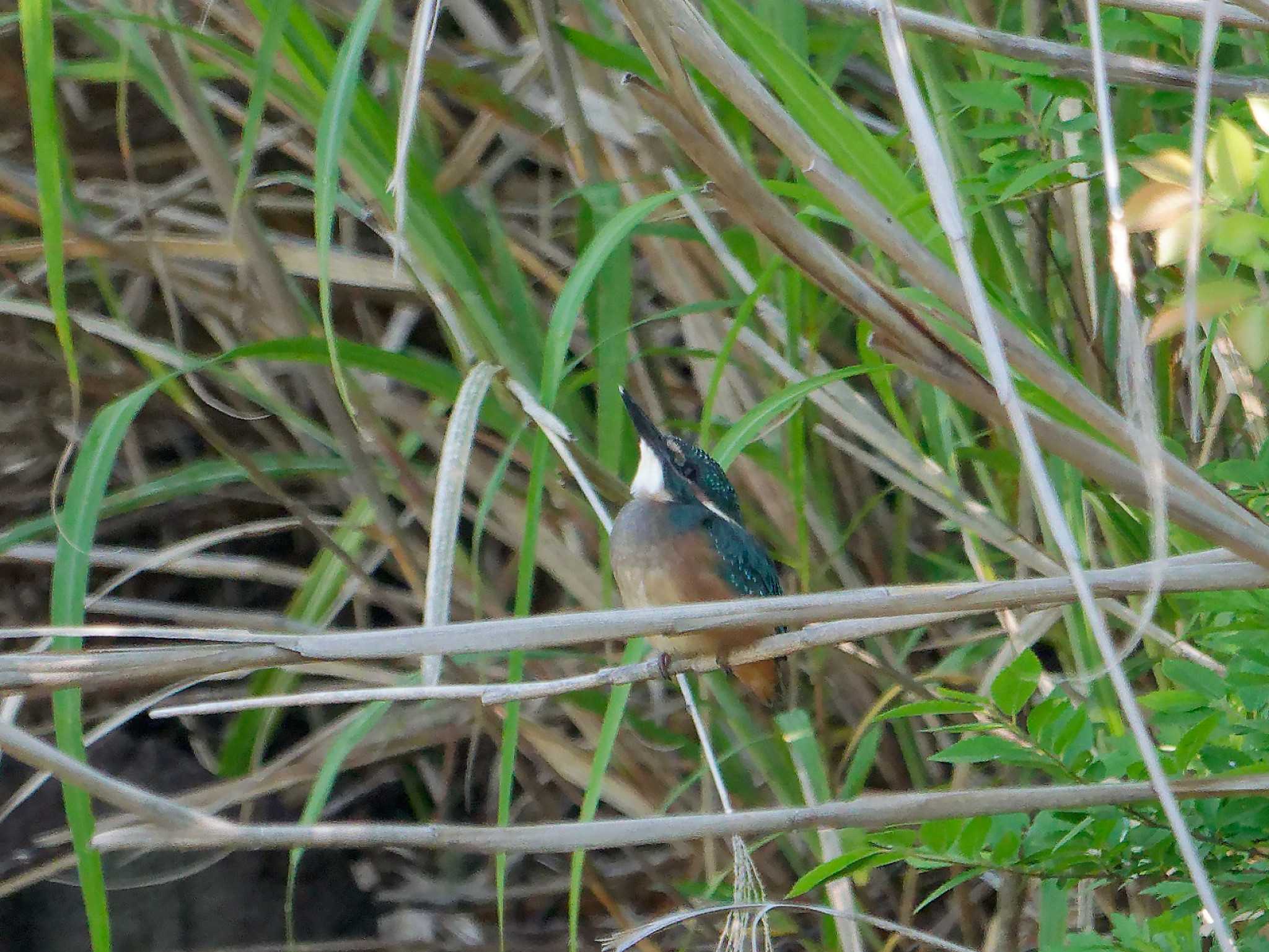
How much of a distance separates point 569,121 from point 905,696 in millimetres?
1043

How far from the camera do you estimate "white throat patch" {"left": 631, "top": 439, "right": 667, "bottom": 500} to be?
89.9 inches

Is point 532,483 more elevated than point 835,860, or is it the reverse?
point 532,483

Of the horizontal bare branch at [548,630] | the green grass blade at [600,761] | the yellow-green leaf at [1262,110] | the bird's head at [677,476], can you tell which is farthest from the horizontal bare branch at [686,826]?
the bird's head at [677,476]

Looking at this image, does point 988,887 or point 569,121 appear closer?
point 569,121

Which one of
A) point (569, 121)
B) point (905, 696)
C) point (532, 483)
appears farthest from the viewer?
point (905, 696)

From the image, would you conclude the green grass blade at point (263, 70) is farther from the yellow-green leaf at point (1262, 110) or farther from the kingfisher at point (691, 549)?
the yellow-green leaf at point (1262, 110)

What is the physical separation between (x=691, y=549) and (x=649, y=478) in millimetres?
232

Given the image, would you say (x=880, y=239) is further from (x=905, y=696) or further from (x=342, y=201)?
(x=905, y=696)

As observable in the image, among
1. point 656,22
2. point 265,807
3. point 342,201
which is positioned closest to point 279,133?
point 342,201

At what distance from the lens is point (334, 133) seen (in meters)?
1.28

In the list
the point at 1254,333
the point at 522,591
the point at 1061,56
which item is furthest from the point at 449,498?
the point at 1254,333

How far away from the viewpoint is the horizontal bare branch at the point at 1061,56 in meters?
1.22

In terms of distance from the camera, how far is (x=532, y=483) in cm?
159

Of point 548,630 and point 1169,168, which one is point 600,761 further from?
point 1169,168
